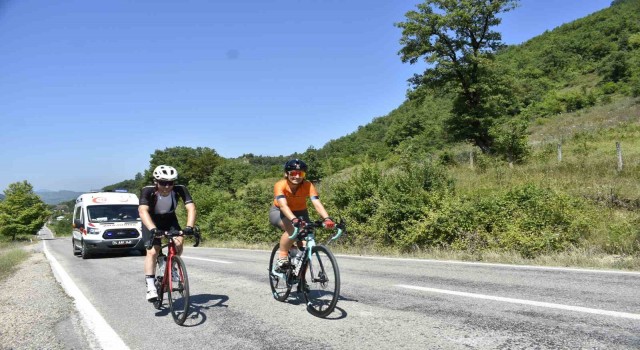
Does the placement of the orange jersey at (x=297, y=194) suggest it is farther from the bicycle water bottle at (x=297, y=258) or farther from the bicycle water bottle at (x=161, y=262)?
the bicycle water bottle at (x=161, y=262)

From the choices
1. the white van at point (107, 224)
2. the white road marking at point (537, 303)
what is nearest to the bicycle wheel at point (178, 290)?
the white road marking at point (537, 303)

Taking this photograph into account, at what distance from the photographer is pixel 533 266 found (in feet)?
25.4

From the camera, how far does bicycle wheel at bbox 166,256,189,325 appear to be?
4957mm

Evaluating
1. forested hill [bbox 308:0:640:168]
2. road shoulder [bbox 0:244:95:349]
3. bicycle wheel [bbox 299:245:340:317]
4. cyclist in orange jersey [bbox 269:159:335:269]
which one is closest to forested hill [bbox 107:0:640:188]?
forested hill [bbox 308:0:640:168]

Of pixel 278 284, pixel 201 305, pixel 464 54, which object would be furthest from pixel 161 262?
pixel 464 54

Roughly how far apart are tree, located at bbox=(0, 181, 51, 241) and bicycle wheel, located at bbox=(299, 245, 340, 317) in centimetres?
7459

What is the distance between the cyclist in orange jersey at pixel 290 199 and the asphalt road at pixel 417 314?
2.84ft

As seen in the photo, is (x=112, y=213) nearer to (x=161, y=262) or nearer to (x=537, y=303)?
(x=161, y=262)

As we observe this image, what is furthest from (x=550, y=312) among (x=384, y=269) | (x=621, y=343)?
(x=384, y=269)

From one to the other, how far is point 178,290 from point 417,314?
2928 millimetres

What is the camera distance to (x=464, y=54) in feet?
90.6

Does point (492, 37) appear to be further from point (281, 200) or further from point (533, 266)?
point (281, 200)

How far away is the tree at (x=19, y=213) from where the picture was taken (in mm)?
63719

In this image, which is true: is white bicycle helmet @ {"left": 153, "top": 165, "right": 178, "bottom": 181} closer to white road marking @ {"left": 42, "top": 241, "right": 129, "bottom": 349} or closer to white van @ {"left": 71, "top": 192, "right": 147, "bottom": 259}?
white road marking @ {"left": 42, "top": 241, "right": 129, "bottom": 349}
